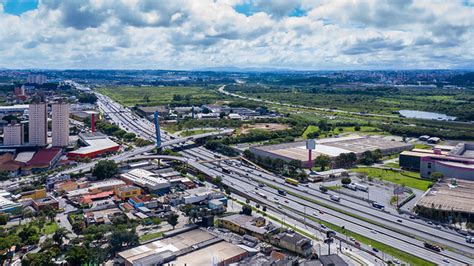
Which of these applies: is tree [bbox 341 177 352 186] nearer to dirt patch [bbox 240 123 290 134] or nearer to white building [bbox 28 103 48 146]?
dirt patch [bbox 240 123 290 134]

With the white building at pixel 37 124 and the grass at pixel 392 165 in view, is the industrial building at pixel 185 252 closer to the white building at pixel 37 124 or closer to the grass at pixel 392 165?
the grass at pixel 392 165

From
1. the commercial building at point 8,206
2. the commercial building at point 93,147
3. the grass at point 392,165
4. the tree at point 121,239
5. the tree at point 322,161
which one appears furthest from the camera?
the commercial building at point 93,147

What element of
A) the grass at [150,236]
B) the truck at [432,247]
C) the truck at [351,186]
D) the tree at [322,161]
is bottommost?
the grass at [150,236]

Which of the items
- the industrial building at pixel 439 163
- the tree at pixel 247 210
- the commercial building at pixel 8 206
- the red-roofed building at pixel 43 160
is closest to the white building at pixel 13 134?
the red-roofed building at pixel 43 160

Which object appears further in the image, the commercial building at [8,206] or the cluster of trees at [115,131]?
the cluster of trees at [115,131]

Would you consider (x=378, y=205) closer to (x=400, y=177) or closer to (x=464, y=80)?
→ (x=400, y=177)

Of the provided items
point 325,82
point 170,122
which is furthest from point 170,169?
point 325,82

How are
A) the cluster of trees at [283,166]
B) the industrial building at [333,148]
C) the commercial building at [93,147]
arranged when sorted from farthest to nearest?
the commercial building at [93,147]
the industrial building at [333,148]
the cluster of trees at [283,166]

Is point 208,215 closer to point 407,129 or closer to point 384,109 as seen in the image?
point 407,129
